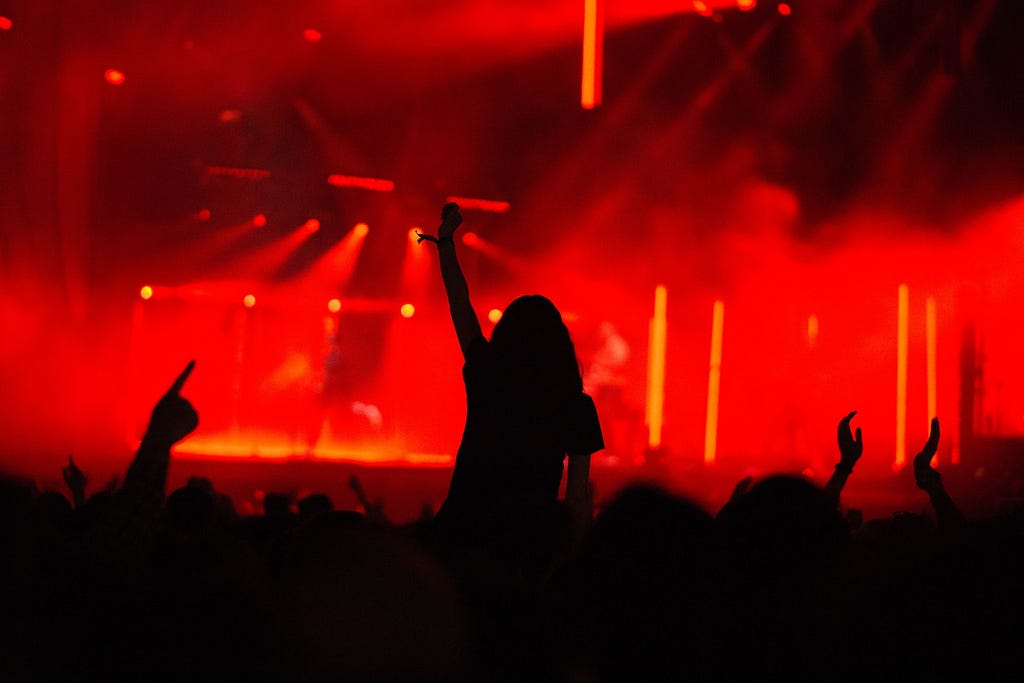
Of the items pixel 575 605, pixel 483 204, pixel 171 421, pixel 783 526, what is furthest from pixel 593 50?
pixel 575 605

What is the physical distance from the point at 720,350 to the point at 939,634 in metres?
15.7

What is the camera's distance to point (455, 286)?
2.91 m

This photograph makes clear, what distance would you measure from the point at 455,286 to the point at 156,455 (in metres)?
0.96

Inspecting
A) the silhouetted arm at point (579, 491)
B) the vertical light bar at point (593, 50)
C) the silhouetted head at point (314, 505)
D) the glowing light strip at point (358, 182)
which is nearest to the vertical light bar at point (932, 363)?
the vertical light bar at point (593, 50)

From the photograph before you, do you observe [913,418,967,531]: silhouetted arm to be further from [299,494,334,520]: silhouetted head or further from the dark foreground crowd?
[299,494,334,520]: silhouetted head

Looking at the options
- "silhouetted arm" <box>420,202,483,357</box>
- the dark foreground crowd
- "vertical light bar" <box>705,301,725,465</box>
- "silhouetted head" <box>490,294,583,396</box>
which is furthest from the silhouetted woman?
"vertical light bar" <box>705,301,725,465</box>

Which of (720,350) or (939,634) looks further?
(720,350)

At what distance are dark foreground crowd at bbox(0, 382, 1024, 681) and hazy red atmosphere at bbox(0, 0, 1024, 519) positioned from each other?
34.5 feet

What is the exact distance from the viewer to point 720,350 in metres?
17.1

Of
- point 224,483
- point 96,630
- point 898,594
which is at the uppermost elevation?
point 898,594

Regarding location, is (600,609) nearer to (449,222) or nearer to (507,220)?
(449,222)

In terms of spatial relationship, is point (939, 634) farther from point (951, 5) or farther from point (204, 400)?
point (204, 400)

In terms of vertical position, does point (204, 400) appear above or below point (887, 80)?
below

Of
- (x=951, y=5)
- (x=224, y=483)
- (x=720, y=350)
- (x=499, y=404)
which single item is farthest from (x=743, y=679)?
(x=720, y=350)
